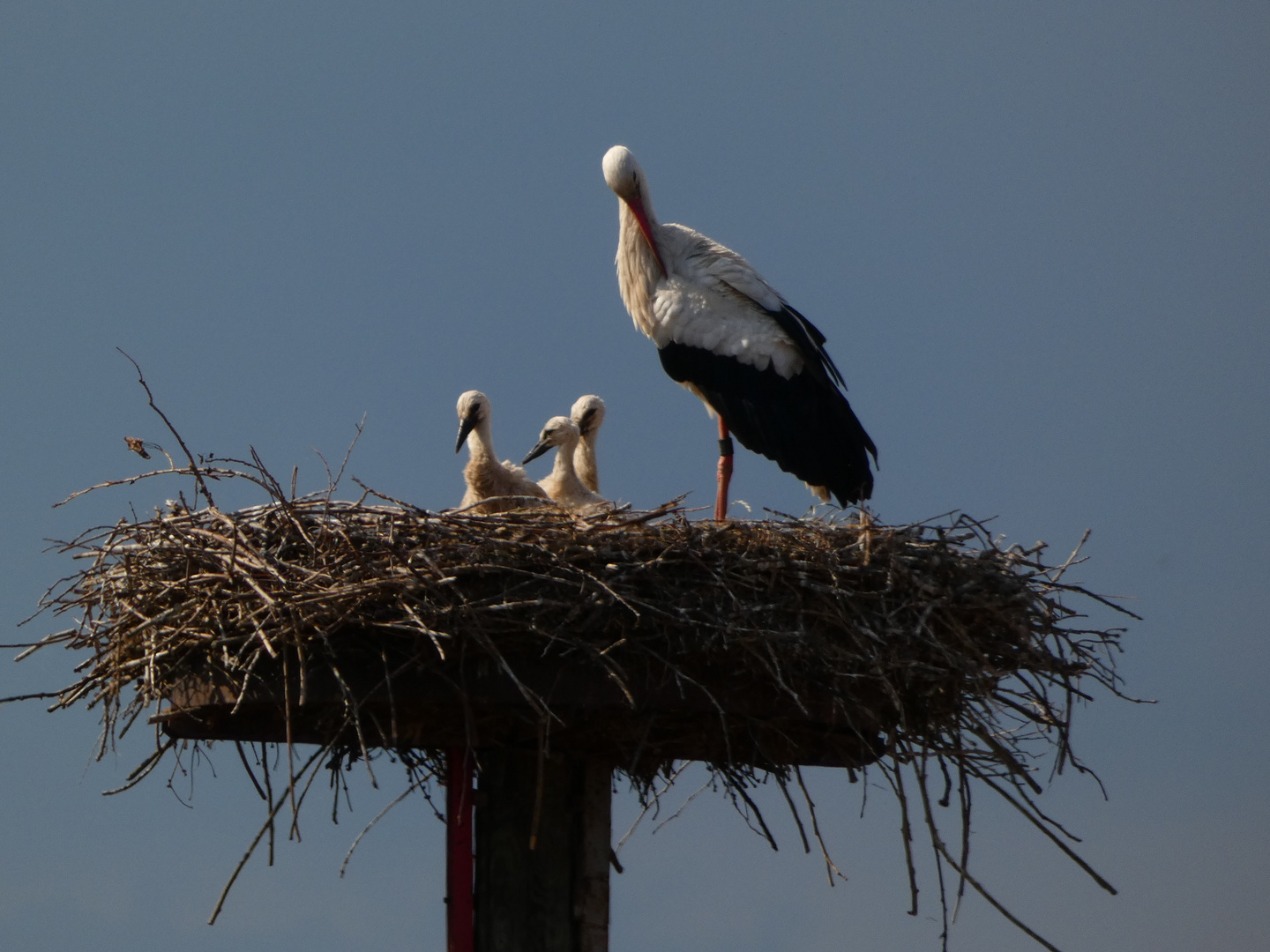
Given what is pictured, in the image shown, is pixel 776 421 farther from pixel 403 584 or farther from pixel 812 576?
pixel 403 584

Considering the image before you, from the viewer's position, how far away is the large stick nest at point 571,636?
14.2 ft

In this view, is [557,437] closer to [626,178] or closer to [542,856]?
[626,178]

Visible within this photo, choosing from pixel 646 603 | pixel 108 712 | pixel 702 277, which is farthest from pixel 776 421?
pixel 108 712

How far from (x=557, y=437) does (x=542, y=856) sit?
2.06 meters

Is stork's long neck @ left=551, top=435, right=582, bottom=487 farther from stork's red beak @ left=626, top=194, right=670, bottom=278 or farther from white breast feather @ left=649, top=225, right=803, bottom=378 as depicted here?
stork's red beak @ left=626, top=194, right=670, bottom=278

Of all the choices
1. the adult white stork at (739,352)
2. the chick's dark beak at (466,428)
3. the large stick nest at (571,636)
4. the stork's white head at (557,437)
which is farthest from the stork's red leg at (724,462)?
the large stick nest at (571,636)

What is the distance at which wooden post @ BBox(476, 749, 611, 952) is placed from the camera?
4.69 m

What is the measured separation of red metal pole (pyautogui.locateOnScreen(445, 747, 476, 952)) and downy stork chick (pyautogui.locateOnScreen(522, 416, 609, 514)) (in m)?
1.32

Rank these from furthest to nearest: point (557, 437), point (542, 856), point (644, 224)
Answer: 1. point (644, 224)
2. point (557, 437)
3. point (542, 856)

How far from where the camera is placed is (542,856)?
15.6 ft

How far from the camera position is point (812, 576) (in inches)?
182

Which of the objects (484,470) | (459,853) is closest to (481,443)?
(484,470)

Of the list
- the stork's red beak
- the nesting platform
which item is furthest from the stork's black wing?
the nesting platform

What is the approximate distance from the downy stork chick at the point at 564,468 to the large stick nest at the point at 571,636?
1.27 m
